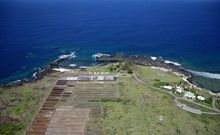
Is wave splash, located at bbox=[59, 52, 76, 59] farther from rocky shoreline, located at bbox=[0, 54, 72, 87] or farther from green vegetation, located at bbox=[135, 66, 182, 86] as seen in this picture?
green vegetation, located at bbox=[135, 66, 182, 86]

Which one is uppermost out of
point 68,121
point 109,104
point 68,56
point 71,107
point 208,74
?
point 68,56

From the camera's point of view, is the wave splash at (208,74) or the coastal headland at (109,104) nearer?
the coastal headland at (109,104)

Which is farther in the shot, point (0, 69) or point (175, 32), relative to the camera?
point (175, 32)

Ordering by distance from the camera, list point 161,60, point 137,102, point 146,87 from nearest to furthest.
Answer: point 137,102, point 146,87, point 161,60

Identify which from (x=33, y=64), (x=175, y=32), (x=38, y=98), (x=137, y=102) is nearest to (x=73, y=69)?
(x=33, y=64)

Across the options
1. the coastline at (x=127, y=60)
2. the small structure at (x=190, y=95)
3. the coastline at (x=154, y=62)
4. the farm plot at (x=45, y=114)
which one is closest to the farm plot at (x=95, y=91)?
the farm plot at (x=45, y=114)

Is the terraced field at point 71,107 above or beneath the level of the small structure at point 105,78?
beneath

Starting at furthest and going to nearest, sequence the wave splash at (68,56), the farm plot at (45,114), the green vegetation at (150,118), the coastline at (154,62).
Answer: the wave splash at (68,56) < the coastline at (154,62) < the farm plot at (45,114) < the green vegetation at (150,118)

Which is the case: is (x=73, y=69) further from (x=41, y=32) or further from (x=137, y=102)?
(x=41, y=32)

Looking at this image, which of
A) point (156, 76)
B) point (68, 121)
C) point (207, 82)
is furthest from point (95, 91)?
point (207, 82)

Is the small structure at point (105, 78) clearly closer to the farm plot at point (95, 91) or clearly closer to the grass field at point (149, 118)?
the farm plot at point (95, 91)

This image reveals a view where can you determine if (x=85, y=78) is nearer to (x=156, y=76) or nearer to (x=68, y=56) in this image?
(x=156, y=76)
